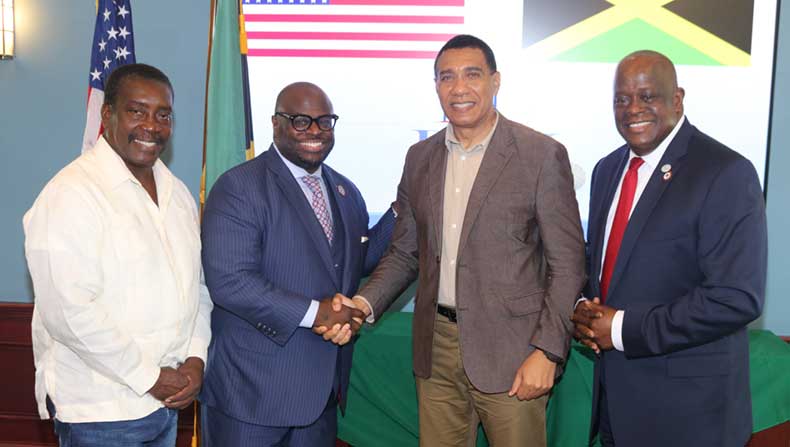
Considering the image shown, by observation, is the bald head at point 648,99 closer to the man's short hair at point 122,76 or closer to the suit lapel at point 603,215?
the suit lapel at point 603,215

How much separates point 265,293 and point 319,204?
1.39 feet

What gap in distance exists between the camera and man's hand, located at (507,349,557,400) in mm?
2123

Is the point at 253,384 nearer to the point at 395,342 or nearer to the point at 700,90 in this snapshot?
the point at 395,342

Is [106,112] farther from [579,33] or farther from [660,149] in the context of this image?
[579,33]

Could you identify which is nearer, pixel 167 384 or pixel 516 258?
pixel 167 384

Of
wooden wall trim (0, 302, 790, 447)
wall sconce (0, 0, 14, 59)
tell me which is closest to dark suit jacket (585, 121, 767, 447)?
wooden wall trim (0, 302, 790, 447)

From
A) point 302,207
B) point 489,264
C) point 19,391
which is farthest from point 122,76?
point 19,391

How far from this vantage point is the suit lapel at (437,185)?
229 centimetres

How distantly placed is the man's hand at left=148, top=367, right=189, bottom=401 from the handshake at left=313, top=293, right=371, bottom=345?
47cm

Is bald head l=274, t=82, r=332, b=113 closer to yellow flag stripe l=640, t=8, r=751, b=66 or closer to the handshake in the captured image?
the handshake

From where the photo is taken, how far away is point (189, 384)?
2074 mm

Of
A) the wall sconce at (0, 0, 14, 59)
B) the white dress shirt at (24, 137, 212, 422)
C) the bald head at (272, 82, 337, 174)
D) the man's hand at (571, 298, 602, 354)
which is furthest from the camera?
the wall sconce at (0, 0, 14, 59)

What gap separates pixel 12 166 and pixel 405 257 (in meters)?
2.76

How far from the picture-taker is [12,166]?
393 cm
